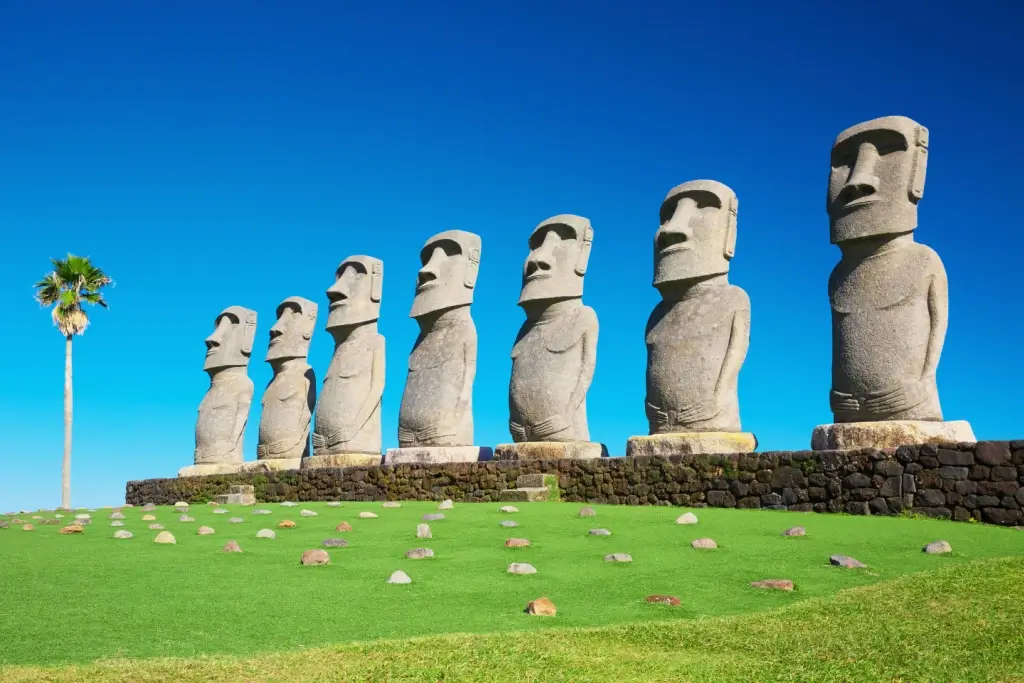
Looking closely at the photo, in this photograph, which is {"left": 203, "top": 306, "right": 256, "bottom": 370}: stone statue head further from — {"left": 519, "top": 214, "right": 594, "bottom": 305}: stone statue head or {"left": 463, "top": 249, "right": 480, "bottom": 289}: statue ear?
{"left": 519, "top": 214, "right": 594, "bottom": 305}: stone statue head

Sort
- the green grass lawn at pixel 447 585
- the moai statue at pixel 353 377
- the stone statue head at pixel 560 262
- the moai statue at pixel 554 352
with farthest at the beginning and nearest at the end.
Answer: the moai statue at pixel 353 377, the stone statue head at pixel 560 262, the moai statue at pixel 554 352, the green grass lawn at pixel 447 585

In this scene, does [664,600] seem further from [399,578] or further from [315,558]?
[315,558]

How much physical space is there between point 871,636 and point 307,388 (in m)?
15.8

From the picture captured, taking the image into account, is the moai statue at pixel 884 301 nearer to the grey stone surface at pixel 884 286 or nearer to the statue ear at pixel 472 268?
the grey stone surface at pixel 884 286

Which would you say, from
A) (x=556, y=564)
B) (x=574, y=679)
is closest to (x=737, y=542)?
(x=556, y=564)

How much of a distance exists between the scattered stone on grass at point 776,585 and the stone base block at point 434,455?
902 cm

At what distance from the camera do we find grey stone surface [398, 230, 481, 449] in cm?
1552

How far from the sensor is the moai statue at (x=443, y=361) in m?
15.4

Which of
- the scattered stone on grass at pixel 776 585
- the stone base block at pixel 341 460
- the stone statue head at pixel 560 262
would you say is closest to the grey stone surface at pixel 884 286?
the stone statue head at pixel 560 262

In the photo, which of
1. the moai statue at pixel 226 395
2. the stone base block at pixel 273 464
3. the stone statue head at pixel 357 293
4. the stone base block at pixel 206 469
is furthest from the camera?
the moai statue at pixel 226 395

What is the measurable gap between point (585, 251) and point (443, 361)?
9.83 feet

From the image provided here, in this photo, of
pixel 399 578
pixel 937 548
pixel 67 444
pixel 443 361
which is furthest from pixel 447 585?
pixel 67 444

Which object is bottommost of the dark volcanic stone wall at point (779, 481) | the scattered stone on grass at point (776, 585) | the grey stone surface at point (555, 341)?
the scattered stone on grass at point (776, 585)

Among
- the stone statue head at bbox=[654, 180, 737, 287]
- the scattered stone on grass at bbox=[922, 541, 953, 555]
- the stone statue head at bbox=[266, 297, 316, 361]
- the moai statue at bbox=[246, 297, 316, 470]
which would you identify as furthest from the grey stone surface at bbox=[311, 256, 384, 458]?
the scattered stone on grass at bbox=[922, 541, 953, 555]
